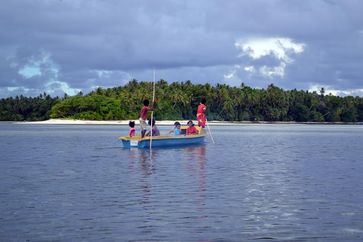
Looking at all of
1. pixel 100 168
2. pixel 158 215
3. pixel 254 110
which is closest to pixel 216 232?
pixel 158 215

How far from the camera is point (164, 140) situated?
1577 inches

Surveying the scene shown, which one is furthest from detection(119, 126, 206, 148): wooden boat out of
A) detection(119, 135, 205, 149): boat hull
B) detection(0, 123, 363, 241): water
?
detection(0, 123, 363, 241): water

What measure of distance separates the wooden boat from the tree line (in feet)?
335

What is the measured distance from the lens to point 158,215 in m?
15.3

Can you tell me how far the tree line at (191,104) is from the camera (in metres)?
147

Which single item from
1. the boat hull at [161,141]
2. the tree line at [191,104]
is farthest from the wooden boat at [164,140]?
the tree line at [191,104]

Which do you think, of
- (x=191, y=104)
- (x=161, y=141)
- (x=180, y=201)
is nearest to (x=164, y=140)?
(x=161, y=141)

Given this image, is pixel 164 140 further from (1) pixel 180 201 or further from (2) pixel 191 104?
(2) pixel 191 104

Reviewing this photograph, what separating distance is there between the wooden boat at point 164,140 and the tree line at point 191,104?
10211 cm

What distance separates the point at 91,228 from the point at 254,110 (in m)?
156

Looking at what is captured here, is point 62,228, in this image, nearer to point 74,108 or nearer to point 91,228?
point 91,228

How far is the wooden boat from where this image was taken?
38.2 meters

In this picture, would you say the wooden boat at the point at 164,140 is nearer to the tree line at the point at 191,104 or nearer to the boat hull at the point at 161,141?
the boat hull at the point at 161,141

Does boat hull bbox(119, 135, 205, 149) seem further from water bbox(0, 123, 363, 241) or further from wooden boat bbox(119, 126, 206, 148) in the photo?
water bbox(0, 123, 363, 241)
